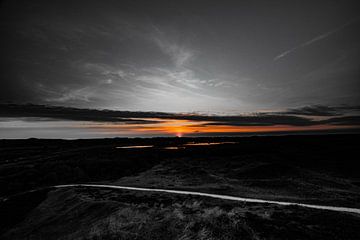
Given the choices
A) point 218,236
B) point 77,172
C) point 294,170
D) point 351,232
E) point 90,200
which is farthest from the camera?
point 77,172

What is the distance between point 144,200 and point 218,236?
344 inches

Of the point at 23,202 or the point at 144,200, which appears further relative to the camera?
the point at 23,202

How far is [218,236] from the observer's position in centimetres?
1242

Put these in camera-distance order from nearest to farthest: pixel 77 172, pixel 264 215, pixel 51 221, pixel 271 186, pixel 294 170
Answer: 1. pixel 264 215
2. pixel 51 221
3. pixel 271 186
4. pixel 294 170
5. pixel 77 172

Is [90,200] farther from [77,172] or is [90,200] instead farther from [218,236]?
[77,172]

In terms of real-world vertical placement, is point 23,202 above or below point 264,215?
below

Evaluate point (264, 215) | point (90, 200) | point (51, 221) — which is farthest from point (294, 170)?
point (51, 221)

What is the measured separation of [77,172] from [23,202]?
13.8m

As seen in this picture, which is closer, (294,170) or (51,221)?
(51,221)

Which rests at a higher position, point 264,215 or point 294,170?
point 264,215

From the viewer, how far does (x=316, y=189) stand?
2198cm

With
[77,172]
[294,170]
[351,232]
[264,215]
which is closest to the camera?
[351,232]

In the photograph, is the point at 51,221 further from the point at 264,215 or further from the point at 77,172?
the point at 77,172

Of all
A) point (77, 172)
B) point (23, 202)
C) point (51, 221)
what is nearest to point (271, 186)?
point (51, 221)
